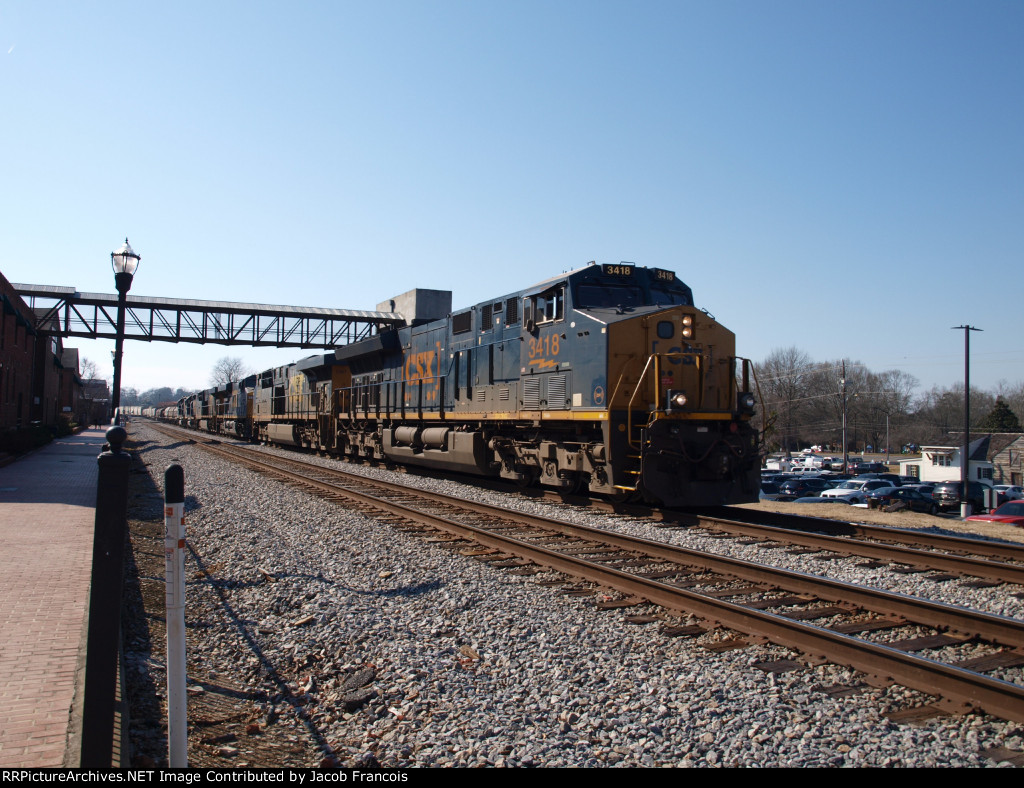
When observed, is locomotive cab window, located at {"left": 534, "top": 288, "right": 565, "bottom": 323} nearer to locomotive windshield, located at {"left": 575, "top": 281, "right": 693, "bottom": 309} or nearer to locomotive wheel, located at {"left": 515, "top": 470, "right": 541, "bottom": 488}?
locomotive windshield, located at {"left": 575, "top": 281, "right": 693, "bottom": 309}

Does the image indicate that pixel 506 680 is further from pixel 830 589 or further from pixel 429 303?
pixel 429 303

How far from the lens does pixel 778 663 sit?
4.80 m

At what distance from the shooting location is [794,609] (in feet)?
20.1

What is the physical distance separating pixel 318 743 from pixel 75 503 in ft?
→ 35.9

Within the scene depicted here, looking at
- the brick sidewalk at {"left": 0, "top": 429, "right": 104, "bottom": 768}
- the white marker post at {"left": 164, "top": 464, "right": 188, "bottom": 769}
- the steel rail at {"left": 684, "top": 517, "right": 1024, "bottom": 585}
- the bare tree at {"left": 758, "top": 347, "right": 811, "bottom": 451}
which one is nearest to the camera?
the white marker post at {"left": 164, "top": 464, "right": 188, "bottom": 769}

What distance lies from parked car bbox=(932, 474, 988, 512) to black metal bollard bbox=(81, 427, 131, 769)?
36015 mm

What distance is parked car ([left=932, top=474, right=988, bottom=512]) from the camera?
32.6 metres

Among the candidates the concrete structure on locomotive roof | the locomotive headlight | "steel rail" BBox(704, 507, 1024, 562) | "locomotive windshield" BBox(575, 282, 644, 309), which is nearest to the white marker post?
"steel rail" BBox(704, 507, 1024, 562)

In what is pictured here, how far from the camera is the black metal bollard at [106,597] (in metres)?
3.12

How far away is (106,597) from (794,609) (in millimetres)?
5332

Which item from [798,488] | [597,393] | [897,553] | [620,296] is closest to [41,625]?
[597,393]

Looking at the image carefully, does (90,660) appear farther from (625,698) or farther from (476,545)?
(476,545)

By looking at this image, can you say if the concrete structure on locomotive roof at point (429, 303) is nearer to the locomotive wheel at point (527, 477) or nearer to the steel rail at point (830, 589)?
the locomotive wheel at point (527, 477)

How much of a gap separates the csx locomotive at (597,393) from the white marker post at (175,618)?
7.91 metres
